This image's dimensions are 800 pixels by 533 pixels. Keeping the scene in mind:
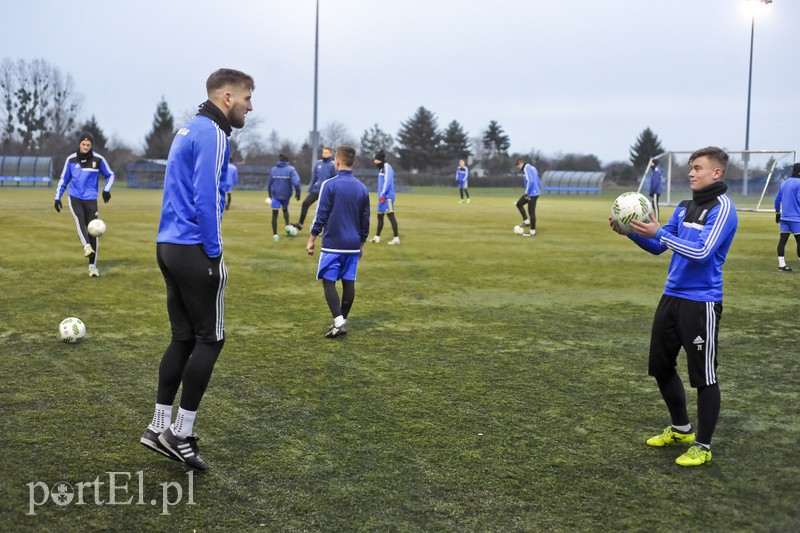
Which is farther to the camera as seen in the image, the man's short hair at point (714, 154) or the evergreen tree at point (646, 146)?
the evergreen tree at point (646, 146)

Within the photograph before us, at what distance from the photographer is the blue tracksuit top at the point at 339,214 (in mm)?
7875

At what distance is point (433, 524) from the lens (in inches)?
142

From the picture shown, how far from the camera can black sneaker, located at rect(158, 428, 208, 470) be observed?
164 inches

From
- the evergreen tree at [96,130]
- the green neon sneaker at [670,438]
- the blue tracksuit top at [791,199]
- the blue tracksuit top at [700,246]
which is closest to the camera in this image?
the blue tracksuit top at [700,246]

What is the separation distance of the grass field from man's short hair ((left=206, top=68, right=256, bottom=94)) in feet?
7.23

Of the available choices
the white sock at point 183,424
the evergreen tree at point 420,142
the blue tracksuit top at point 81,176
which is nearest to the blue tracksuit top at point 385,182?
the blue tracksuit top at point 81,176

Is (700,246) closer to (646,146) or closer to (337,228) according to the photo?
(337,228)

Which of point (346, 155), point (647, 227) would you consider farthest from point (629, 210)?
point (346, 155)

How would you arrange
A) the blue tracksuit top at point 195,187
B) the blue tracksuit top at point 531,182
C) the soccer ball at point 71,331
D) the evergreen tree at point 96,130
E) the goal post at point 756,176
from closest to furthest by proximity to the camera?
the blue tracksuit top at point 195,187 < the soccer ball at point 71,331 < the blue tracksuit top at point 531,182 < the goal post at point 756,176 < the evergreen tree at point 96,130

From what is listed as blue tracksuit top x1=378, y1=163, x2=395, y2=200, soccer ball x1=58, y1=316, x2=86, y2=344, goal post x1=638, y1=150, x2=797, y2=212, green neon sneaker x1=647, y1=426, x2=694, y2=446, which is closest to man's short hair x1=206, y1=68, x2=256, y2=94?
green neon sneaker x1=647, y1=426, x2=694, y2=446

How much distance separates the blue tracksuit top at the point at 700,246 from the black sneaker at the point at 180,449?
2.97 m

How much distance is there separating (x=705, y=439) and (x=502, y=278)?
7.72 metres

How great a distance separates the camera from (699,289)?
14.7ft

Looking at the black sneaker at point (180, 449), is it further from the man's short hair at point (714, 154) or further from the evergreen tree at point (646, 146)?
the evergreen tree at point (646, 146)
